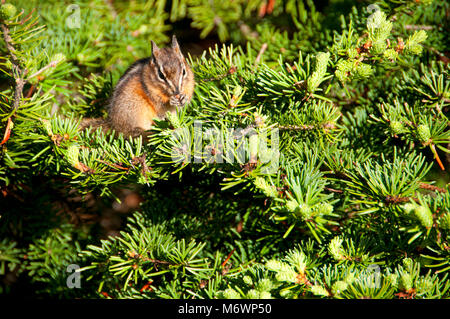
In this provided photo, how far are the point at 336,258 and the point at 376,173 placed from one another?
21 cm

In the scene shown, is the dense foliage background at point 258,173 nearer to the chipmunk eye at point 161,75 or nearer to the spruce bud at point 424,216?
the spruce bud at point 424,216

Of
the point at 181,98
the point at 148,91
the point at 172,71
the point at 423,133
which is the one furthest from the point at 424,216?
the point at 148,91

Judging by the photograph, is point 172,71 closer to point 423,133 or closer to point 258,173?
point 258,173

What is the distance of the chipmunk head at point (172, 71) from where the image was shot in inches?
55.5

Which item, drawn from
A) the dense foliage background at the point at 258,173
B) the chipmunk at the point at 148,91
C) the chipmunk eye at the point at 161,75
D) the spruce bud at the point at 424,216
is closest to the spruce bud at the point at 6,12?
the dense foliage background at the point at 258,173

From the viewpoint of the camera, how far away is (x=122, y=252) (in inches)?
39.1

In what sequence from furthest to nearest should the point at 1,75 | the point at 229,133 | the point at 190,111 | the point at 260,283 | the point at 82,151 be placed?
the point at 1,75, the point at 190,111, the point at 82,151, the point at 229,133, the point at 260,283

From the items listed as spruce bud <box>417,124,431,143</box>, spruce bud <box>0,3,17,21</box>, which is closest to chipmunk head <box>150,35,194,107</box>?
spruce bud <box>0,3,17,21</box>

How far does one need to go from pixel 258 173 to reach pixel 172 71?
0.77 metres

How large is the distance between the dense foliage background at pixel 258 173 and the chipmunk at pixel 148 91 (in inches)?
3.2

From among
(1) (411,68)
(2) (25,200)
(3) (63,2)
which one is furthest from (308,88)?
(3) (63,2)

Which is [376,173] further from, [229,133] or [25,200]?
[25,200]

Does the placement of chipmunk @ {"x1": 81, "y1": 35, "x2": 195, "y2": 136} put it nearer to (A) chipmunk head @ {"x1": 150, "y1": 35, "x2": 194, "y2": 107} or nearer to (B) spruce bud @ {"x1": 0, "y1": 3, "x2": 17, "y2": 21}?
(A) chipmunk head @ {"x1": 150, "y1": 35, "x2": 194, "y2": 107}

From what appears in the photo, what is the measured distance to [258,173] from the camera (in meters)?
0.81
